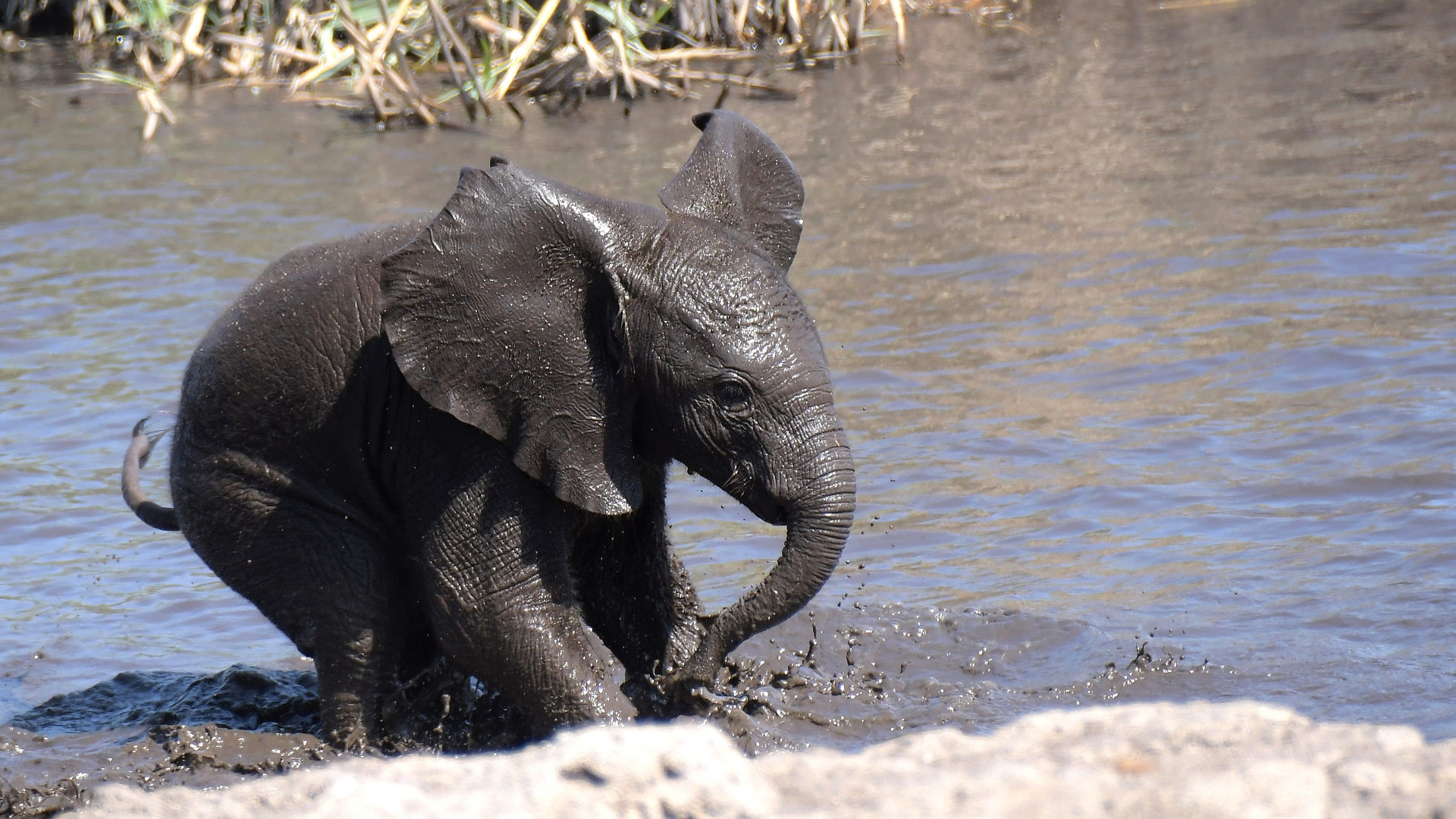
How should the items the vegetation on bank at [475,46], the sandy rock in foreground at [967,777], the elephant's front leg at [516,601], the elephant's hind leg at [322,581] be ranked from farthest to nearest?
1. the vegetation on bank at [475,46]
2. the elephant's hind leg at [322,581]
3. the elephant's front leg at [516,601]
4. the sandy rock in foreground at [967,777]

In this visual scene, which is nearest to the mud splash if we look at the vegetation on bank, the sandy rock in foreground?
the sandy rock in foreground

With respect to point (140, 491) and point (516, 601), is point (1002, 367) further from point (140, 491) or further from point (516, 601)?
point (516, 601)

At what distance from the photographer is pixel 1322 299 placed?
948cm

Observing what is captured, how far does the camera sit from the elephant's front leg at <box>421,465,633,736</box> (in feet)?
16.1

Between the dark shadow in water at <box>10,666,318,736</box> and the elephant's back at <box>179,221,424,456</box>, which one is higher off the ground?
the elephant's back at <box>179,221,424,456</box>

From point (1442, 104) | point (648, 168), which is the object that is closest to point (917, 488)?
point (648, 168)

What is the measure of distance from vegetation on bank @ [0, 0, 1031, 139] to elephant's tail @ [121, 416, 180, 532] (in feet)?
30.0

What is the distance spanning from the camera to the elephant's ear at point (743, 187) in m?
5.11

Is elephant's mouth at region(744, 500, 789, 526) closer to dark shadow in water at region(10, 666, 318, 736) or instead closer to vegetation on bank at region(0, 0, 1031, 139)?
dark shadow in water at region(10, 666, 318, 736)

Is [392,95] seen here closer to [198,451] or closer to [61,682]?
[61,682]

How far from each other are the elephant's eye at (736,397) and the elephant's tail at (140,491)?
206 centimetres

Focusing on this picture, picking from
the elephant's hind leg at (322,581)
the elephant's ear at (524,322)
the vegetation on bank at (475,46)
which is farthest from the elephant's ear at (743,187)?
the vegetation on bank at (475,46)

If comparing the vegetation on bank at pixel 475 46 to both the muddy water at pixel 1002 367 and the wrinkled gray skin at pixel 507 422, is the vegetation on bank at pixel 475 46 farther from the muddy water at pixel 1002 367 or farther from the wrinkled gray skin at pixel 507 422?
the wrinkled gray skin at pixel 507 422

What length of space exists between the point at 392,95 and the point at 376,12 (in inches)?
54.6
